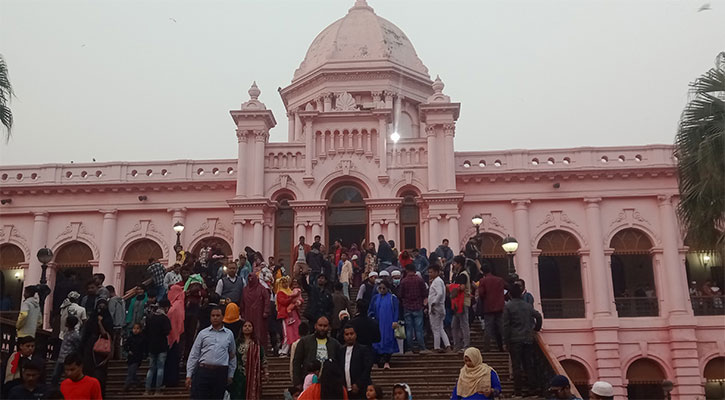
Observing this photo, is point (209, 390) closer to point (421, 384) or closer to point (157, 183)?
point (421, 384)

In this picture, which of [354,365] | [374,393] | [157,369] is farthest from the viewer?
[157,369]

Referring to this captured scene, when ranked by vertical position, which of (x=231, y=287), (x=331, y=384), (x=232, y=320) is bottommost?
(x=331, y=384)

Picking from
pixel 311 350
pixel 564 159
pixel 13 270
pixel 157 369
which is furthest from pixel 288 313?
pixel 13 270

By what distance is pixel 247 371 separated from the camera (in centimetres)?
1099

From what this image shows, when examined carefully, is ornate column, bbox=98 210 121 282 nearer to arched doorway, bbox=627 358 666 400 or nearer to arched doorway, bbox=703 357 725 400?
arched doorway, bbox=627 358 666 400

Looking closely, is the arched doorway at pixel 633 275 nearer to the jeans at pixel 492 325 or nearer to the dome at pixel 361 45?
the dome at pixel 361 45

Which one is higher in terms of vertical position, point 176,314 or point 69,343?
Result: point 176,314

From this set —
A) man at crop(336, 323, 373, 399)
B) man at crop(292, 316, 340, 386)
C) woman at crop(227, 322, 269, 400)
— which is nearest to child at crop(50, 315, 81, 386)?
woman at crop(227, 322, 269, 400)

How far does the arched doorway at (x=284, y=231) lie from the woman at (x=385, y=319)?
495 inches

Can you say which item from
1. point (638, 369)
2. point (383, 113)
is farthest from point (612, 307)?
point (383, 113)

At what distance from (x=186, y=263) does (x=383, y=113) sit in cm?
1184

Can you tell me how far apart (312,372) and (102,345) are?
4284 mm

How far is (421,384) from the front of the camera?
13.3 meters

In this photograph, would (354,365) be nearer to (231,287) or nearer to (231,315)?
(231,315)
